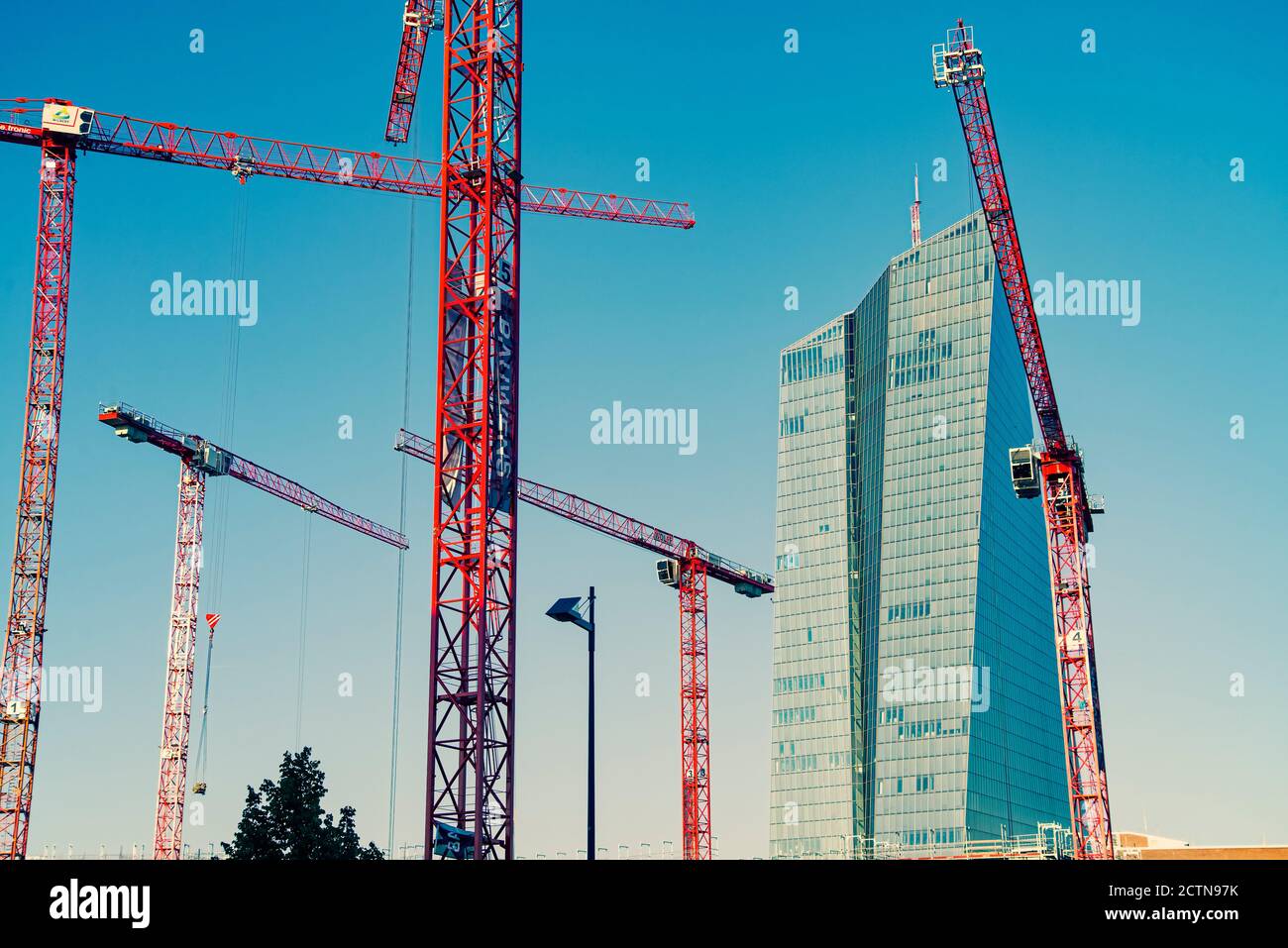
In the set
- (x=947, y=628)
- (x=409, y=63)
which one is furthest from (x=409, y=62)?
(x=947, y=628)

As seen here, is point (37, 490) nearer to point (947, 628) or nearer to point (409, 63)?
point (409, 63)

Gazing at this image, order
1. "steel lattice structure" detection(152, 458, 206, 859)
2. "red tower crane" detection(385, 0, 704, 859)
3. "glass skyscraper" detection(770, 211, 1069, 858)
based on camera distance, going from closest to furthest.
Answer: "red tower crane" detection(385, 0, 704, 859) → "steel lattice structure" detection(152, 458, 206, 859) → "glass skyscraper" detection(770, 211, 1069, 858)

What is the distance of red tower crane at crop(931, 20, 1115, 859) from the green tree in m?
44.2

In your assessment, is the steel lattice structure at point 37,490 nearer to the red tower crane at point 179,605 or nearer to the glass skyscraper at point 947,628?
the red tower crane at point 179,605

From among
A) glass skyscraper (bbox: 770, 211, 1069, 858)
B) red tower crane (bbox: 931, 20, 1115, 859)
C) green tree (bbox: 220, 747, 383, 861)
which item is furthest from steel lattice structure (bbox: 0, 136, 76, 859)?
glass skyscraper (bbox: 770, 211, 1069, 858)

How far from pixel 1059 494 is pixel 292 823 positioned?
53.1 m

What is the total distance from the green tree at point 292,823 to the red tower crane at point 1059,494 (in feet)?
145

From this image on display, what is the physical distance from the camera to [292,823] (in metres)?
78.1

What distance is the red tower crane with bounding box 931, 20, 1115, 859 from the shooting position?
90.8 metres

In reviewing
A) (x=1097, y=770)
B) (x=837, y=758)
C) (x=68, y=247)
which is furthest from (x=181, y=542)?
(x=837, y=758)

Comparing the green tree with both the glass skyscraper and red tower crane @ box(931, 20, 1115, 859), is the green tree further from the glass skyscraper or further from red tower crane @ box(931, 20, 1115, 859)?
the glass skyscraper
